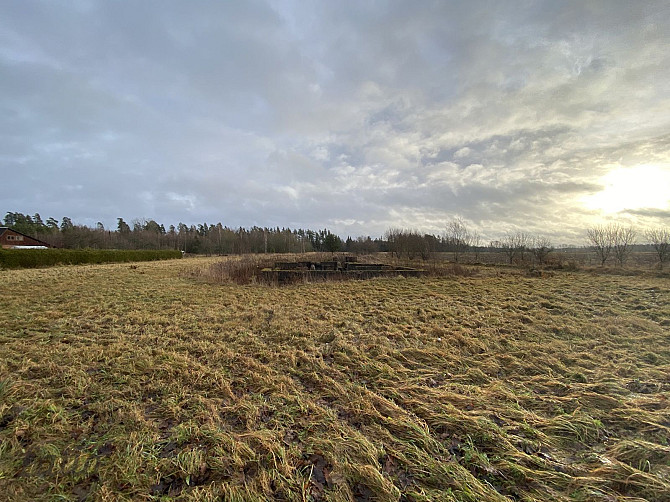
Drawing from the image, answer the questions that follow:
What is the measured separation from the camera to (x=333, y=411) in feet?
8.67

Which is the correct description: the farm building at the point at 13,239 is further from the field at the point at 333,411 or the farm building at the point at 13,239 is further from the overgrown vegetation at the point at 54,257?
the field at the point at 333,411

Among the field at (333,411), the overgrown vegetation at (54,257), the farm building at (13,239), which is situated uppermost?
the farm building at (13,239)

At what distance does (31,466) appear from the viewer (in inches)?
74.7

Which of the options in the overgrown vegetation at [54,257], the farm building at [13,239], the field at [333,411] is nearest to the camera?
the field at [333,411]

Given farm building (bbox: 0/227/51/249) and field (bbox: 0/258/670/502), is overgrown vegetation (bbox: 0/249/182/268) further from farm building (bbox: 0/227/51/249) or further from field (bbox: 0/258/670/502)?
field (bbox: 0/258/670/502)

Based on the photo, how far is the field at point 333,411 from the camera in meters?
1.81

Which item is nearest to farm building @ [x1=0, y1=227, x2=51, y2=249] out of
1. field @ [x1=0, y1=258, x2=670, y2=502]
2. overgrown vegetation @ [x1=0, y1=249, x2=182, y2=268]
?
overgrown vegetation @ [x1=0, y1=249, x2=182, y2=268]

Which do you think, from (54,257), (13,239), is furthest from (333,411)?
(13,239)

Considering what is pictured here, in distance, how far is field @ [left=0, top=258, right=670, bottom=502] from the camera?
1810mm

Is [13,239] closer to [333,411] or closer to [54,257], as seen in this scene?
[54,257]

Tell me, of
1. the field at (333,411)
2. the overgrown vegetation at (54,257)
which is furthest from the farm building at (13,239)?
the field at (333,411)

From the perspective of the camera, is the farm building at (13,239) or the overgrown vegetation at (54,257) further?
the farm building at (13,239)

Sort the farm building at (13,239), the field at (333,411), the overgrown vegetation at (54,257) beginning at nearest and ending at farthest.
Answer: the field at (333,411)
the overgrown vegetation at (54,257)
the farm building at (13,239)

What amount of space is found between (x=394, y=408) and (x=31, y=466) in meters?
3.01
